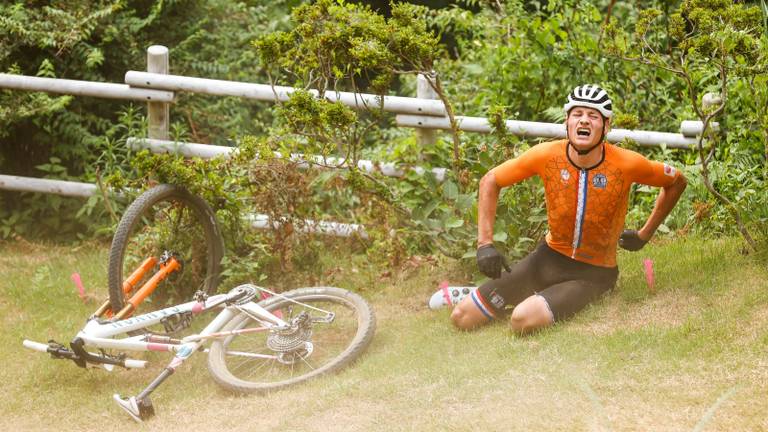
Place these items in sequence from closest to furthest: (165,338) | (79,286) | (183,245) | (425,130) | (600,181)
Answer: (600,181)
(165,338)
(183,245)
(79,286)
(425,130)

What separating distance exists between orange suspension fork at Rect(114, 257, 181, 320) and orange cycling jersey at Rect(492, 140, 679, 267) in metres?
2.05

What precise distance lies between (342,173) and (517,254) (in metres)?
1.33

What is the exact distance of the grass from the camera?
15.5 ft

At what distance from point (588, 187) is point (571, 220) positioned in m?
0.23

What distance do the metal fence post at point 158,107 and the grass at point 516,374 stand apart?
64.7 inches

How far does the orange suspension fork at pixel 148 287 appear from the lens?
598 centimetres

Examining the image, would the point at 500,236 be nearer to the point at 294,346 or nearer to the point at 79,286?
the point at 294,346

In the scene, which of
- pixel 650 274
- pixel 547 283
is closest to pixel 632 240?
pixel 650 274

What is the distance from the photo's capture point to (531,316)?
561 cm

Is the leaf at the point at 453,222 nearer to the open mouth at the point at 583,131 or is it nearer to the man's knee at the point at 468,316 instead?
the man's knee at the point at 468,316

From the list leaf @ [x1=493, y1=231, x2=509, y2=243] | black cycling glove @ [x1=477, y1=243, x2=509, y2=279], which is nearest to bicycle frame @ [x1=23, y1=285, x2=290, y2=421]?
black cycling glove @ [x1=477, y1=243, x2=509, y2=279]

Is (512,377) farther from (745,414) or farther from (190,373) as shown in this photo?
(190,373)

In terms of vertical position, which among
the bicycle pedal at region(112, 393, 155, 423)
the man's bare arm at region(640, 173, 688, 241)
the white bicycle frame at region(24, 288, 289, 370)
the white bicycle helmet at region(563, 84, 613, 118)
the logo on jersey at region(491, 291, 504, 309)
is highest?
the white bicycle helmet at region(563, 84, 613, 118)

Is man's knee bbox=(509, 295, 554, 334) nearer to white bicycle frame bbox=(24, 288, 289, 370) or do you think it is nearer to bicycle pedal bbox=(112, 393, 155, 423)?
white bicycle frame bbox=(24, 288, 289, 370)
